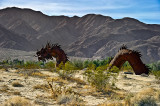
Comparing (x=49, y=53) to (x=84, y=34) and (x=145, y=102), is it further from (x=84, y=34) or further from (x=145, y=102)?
(x=84, y=34)

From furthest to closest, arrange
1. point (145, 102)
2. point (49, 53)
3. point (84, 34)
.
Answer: point (84, 34), point (49, 53), point (145, 102)

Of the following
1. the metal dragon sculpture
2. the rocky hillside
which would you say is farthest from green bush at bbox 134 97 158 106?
the rocky hillside

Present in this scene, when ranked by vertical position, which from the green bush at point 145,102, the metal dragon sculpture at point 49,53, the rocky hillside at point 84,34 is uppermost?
the rocky hillside at point 84,34

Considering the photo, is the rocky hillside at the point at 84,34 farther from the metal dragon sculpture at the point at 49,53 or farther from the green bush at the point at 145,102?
the green bush at the point at 145,102

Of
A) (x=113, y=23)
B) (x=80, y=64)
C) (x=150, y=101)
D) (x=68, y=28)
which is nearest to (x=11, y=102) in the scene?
(x=150, y=101)

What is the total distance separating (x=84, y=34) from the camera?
152 metres

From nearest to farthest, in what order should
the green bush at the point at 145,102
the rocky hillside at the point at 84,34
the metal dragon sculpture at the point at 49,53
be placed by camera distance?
the green bush at the point at 145,102 → the metal dragon sculpture at the point at 49,53 → the rocky hillside at the point at 84,34

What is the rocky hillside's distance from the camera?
325 feet

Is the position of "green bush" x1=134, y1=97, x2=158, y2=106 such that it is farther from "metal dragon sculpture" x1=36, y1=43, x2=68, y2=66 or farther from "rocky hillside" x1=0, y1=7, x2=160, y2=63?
"rocky hillside" x1=0, y1=7, x2=160, y2=63

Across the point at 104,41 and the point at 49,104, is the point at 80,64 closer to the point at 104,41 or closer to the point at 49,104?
the point at 49,104

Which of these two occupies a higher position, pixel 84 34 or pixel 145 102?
pixel 84 34

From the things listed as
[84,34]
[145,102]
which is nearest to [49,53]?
[145,102]

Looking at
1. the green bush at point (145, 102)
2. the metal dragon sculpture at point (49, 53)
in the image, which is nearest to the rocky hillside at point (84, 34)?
the metal dragon sculpture at point (49, 53)

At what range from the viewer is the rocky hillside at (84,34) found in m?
99.1
